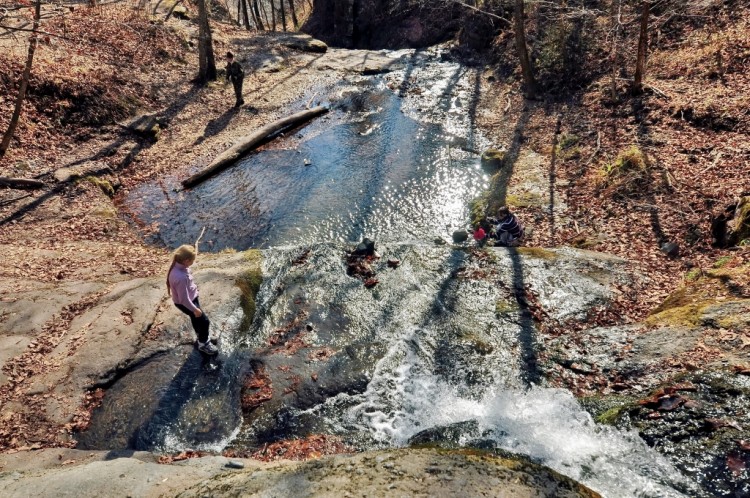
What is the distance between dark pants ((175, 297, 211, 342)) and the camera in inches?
285

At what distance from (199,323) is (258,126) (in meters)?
13.6

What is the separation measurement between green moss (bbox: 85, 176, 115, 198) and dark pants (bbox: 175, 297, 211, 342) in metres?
9.08

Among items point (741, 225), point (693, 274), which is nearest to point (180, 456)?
point (693, 274)

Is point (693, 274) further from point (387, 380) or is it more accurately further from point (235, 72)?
point (235, 72)

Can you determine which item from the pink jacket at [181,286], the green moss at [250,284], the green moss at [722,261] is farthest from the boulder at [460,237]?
the pink jacket at [181,286]

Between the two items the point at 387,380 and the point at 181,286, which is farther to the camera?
the point at 387,380

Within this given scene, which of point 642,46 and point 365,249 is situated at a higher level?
point 642,46

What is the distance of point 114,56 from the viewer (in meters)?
19.6

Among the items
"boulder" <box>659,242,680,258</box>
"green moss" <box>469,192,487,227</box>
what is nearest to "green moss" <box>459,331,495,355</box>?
"boulder" <box>659,242,680,258</box>

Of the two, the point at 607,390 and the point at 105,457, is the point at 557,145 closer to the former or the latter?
the point at 607,390

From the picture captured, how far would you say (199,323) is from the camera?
292 inches

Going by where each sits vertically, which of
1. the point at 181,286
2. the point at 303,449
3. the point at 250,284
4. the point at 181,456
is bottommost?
the point at 303,449

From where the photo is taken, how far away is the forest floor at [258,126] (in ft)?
32.7

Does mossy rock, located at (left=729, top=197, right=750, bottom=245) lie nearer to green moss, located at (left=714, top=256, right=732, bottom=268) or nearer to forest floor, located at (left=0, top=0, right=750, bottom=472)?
forest floor, located at (left=0, top=0, right=750, bottom=472)
